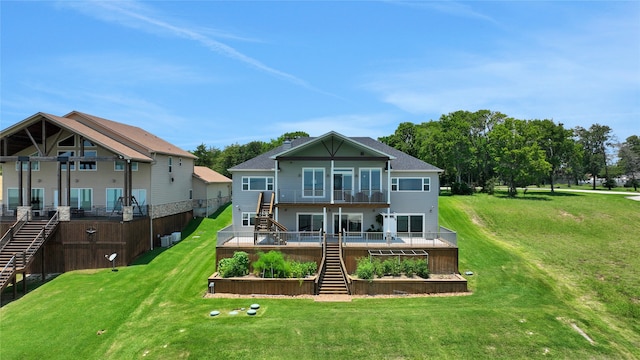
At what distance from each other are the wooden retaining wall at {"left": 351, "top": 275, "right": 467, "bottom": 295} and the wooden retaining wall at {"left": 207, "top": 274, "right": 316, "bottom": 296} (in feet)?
8.09

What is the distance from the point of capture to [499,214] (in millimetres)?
34906

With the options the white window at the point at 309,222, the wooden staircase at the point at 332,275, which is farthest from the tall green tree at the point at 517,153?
the wooden staircase at the point at 332,275

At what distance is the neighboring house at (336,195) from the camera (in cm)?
2377

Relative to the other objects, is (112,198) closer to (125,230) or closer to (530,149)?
(125,230)

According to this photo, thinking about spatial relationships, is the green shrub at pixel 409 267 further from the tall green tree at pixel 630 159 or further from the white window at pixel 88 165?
the tall green tree at pixel 630 159

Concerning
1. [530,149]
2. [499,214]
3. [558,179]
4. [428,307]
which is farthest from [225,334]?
[558,179]

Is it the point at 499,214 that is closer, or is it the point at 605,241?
the point at 605,241

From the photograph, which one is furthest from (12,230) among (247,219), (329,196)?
(329,196)

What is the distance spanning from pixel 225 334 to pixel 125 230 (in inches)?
528

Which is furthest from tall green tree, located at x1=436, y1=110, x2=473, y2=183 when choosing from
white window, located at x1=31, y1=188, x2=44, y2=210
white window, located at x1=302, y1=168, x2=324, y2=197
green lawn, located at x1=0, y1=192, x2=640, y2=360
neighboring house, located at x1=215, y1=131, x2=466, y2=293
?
white window, located at x1=31, y1=188, x2=44, y2=210

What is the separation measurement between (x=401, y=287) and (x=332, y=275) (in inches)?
147

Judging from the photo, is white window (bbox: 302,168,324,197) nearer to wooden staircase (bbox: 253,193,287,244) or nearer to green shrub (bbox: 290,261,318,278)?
wooden staircase (bbox: 253,193,287,244)

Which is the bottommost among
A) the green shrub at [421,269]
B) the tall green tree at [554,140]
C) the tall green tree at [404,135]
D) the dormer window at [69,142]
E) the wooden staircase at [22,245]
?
the green shrub at [421,269]

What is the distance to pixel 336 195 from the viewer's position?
79.7 ft
